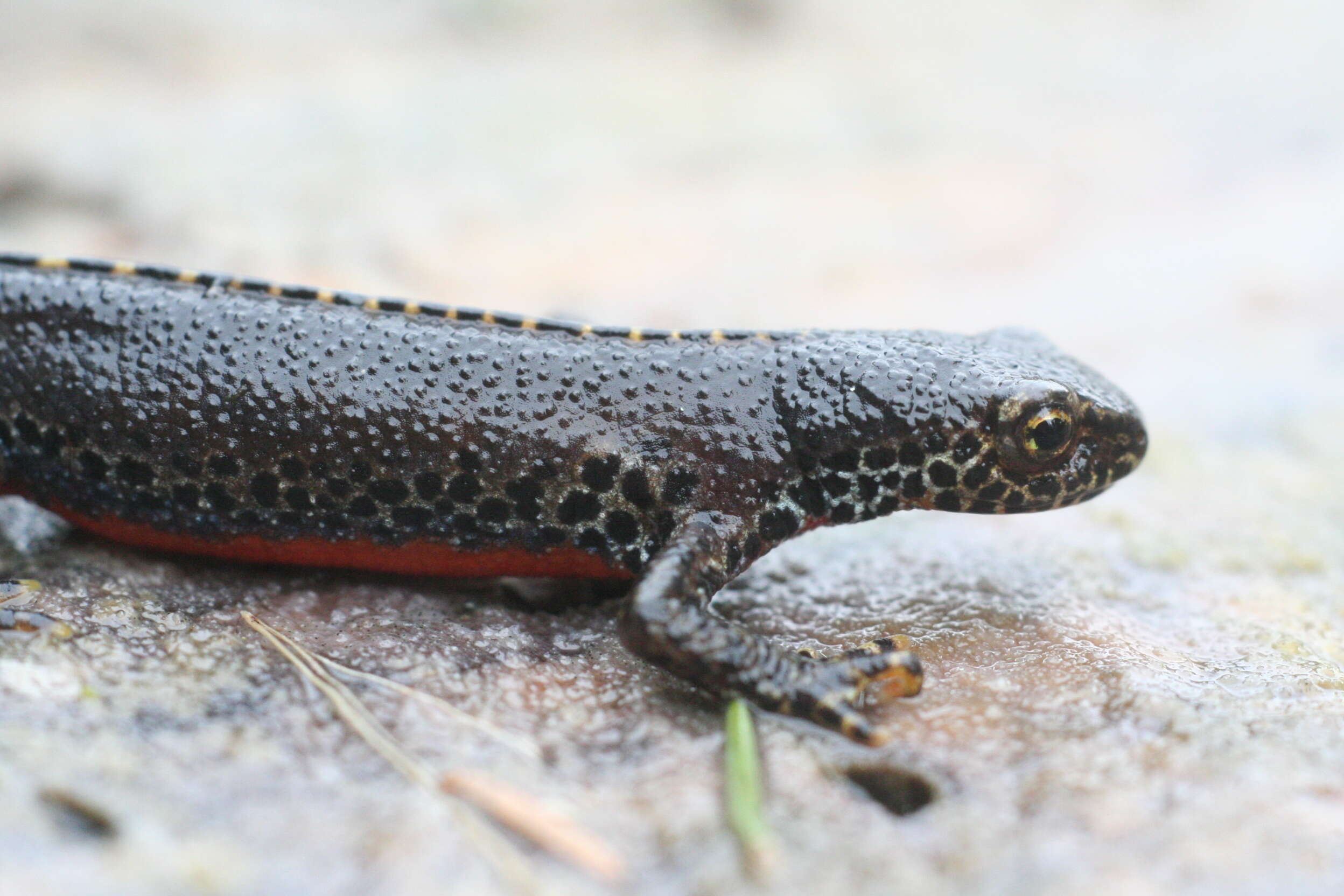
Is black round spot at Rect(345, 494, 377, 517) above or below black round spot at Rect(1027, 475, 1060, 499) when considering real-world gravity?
below

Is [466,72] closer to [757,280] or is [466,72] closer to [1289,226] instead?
[757,280]

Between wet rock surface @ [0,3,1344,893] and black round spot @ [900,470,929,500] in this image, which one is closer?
wet rock surface @ [0,3,1344,893]

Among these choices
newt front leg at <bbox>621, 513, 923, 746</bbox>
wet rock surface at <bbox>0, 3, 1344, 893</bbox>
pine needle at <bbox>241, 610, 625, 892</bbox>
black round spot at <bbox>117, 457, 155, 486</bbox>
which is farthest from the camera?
black round spot at <bbox>117, 457, 155, 486</bbox>

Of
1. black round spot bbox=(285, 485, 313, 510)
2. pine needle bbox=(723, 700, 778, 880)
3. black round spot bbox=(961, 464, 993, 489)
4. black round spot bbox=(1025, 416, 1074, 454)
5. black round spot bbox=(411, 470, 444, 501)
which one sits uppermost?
black round spot bbox=(1025, 416, 1074, 454)

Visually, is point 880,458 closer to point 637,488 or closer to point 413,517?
point 637,488

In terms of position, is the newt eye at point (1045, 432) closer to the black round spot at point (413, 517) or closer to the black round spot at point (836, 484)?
the black round spot at point (836, 484)

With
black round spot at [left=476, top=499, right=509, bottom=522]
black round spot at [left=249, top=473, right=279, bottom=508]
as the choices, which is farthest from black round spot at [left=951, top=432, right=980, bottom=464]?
black round spot at [left=249, top=473, right=279, bottom=508]

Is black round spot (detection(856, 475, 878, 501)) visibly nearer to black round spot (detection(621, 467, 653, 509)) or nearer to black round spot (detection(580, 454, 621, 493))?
black round spot (detection(621, 467, 653, 509))

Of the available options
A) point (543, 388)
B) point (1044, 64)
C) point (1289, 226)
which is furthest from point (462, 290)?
point (1044, 64)
